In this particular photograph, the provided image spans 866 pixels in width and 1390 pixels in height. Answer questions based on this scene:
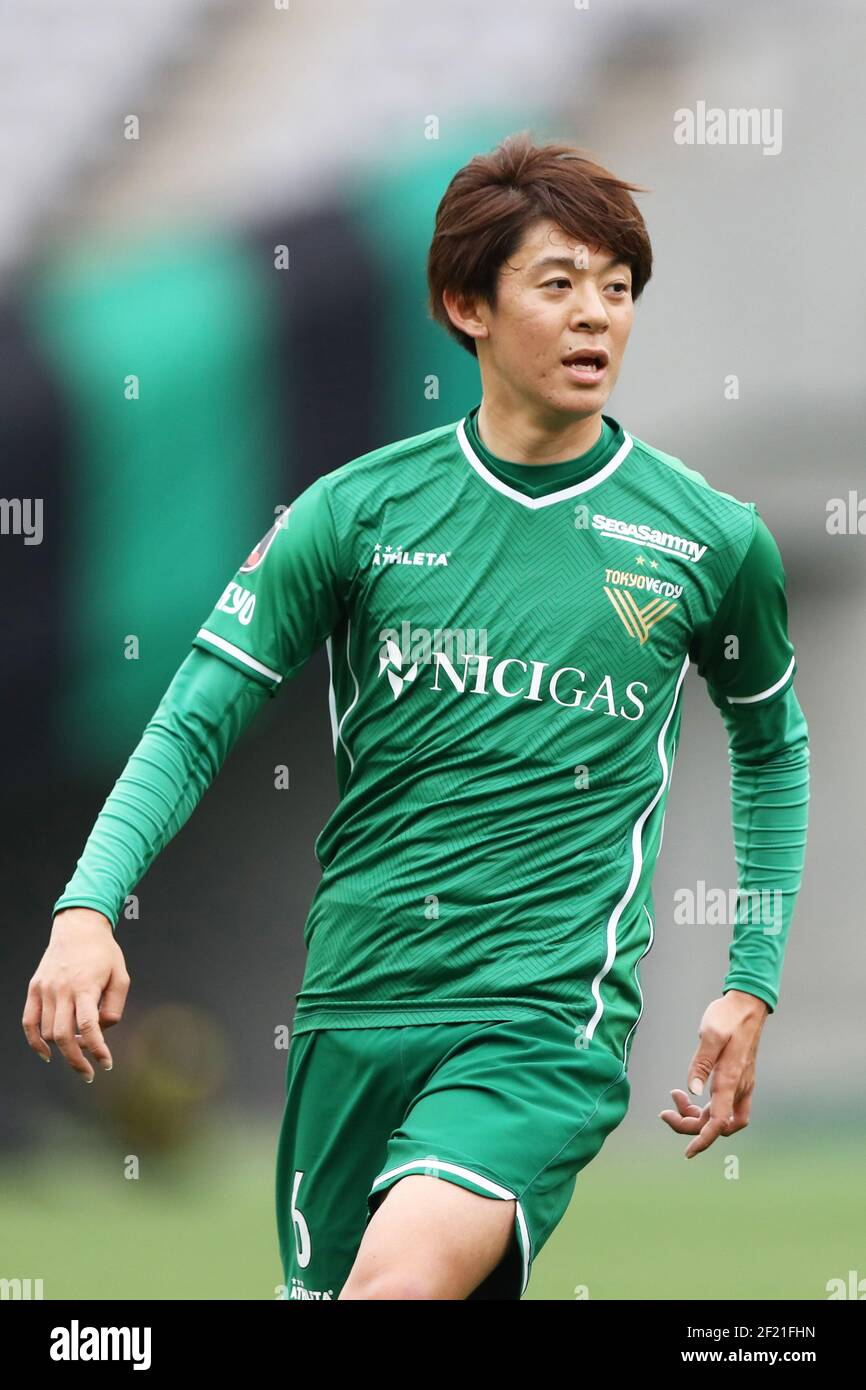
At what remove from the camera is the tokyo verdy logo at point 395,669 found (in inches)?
127

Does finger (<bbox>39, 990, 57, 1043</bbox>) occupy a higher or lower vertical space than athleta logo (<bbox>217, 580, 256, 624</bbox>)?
lower

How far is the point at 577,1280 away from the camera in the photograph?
6.31m

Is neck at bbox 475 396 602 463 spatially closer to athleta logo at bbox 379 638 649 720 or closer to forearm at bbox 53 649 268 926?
athleta logo at bbox 379 638 649 720

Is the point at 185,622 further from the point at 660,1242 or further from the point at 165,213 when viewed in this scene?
the point at 660,1242

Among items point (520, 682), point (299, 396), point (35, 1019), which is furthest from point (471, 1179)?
point (299, 396)

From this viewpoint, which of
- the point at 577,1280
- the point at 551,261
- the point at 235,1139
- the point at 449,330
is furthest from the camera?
the point at 235,1139

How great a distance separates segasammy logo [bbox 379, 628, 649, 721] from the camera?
3.19 metres

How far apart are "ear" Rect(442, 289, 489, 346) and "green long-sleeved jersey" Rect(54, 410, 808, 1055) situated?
0.63 feet

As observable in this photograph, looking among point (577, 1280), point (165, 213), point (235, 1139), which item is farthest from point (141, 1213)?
point (165, 213)

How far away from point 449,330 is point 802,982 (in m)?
4.74

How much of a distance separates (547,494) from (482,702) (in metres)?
0.39

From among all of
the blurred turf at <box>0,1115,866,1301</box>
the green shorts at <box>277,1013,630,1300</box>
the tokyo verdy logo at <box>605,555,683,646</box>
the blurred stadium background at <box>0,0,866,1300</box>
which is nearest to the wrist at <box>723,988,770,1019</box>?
the green shorts at <box>277,1013,630,1300</box>

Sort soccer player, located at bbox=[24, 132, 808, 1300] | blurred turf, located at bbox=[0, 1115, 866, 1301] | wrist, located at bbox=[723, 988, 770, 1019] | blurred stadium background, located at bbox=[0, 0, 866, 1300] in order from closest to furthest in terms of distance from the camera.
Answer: soccer player, located at bbox=[24, 132, 808, 1300] < wrist, located at bbox=[723, 988, 770, 1019] < blurred turf, located at bbox=[0, 1115, 866, 1301] < blurred stadium background, located at bbox=[0, 0, 866, 1300]

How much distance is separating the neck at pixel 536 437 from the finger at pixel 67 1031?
121 cm
